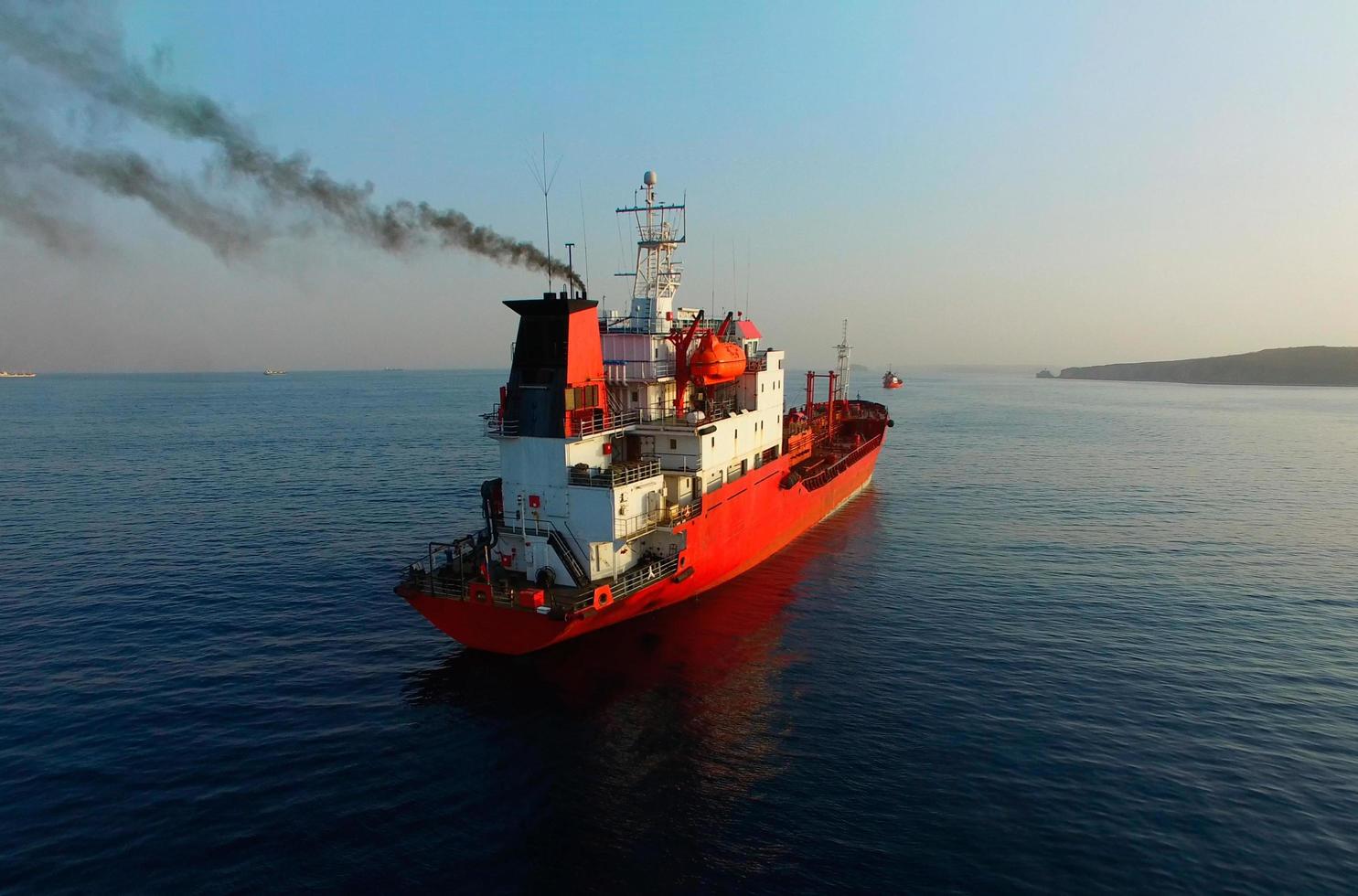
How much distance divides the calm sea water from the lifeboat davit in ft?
31.6

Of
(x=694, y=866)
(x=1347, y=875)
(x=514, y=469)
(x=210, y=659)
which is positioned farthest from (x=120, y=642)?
(x=1347, y=875)

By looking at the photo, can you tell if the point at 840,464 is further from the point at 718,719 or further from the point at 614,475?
the point at 718,719

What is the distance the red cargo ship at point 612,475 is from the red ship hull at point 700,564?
8 centimetres

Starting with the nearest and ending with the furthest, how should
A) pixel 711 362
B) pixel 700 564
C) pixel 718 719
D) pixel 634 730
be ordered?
pixel 634 730, pixel 718 719, pixel 700 564, pixel 711 362

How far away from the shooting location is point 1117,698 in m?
21.2

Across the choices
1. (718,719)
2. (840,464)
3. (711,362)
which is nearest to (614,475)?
(711,362)

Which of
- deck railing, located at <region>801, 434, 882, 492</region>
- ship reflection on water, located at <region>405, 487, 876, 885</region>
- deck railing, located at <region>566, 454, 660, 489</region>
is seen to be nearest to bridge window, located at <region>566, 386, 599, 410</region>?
deck railing, located at <region>566, 454, 660, 489</region>

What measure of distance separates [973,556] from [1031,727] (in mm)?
17248

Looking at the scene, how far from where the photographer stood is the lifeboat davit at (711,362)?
29.4 metres

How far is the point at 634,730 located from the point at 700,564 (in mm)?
9682

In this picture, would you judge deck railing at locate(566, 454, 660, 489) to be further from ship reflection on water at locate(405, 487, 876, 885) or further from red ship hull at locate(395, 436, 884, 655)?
ship reflection on water at locate(405, 487, 876, 885)

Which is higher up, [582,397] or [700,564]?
[582,397]

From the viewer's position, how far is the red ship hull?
2298 centimetres

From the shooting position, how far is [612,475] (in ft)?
82.4
